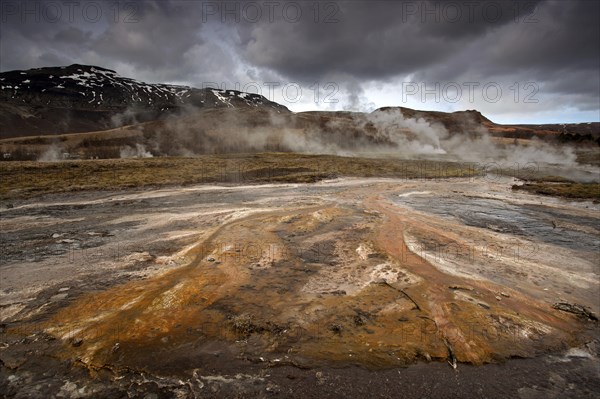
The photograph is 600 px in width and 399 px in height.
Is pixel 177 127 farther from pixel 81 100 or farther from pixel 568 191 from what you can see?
pixel 81 100

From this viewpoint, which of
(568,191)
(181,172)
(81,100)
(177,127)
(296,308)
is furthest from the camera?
(81,100)

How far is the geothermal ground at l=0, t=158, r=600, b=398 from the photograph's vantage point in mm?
4160

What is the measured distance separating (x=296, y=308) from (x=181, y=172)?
2042cm

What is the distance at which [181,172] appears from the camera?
23.8 meters

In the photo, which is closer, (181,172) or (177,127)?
(181,172)

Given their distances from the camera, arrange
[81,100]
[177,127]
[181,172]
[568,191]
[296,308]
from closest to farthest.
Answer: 1. [296,308]
2. [568,191]
3. [181,172]
4. [177,127]
5. [81,100]

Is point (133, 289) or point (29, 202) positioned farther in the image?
point (29, 202)

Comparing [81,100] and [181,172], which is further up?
[81,100]

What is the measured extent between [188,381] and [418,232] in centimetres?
800

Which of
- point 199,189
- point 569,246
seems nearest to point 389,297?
point 569,246

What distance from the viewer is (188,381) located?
13.3 feet

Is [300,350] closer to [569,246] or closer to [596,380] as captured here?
[596,380]

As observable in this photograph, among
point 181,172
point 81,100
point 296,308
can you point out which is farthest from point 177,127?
point 81,100

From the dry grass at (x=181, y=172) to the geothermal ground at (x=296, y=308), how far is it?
27.5 feet
